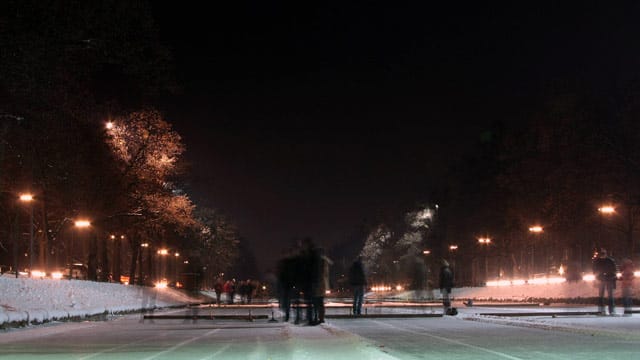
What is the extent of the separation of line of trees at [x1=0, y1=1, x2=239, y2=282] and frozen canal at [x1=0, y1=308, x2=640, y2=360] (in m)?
8.38

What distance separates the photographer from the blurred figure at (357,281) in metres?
25.3

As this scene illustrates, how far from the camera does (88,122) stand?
103 feet

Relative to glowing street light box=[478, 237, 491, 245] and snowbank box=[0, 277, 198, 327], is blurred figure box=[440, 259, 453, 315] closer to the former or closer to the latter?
snowbank box=[0, 277, 198, 327]

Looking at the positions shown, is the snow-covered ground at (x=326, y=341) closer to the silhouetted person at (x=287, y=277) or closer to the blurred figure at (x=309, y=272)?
the blurred figure at (x=309, y=272)

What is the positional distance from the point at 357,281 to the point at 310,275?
5255 millimetres

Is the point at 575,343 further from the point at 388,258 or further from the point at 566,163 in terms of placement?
the point at 388,258

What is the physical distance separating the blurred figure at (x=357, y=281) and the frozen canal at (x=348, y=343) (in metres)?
6.61

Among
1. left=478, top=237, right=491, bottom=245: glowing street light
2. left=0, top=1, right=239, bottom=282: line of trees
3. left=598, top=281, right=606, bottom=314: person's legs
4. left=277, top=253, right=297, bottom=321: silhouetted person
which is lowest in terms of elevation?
left=598, top=281, right=606, bottom=314: person's legs

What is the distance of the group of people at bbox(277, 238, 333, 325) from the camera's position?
66.2ft

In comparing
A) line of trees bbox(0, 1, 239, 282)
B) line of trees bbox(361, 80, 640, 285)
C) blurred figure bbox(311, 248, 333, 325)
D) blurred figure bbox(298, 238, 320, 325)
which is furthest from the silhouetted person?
line of trees bbox(361, 80, 640, 285)

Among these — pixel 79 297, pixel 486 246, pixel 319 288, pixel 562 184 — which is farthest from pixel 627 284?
pixel 486 246

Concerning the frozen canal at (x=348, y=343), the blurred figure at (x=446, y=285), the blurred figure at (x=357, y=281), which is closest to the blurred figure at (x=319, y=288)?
the frozen canal at (x=348, y=343)

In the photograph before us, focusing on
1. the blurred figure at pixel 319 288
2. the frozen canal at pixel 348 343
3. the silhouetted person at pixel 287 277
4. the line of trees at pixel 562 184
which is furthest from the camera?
the line of trees at pixel 562 184

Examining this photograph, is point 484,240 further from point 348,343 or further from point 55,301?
point 348,343
